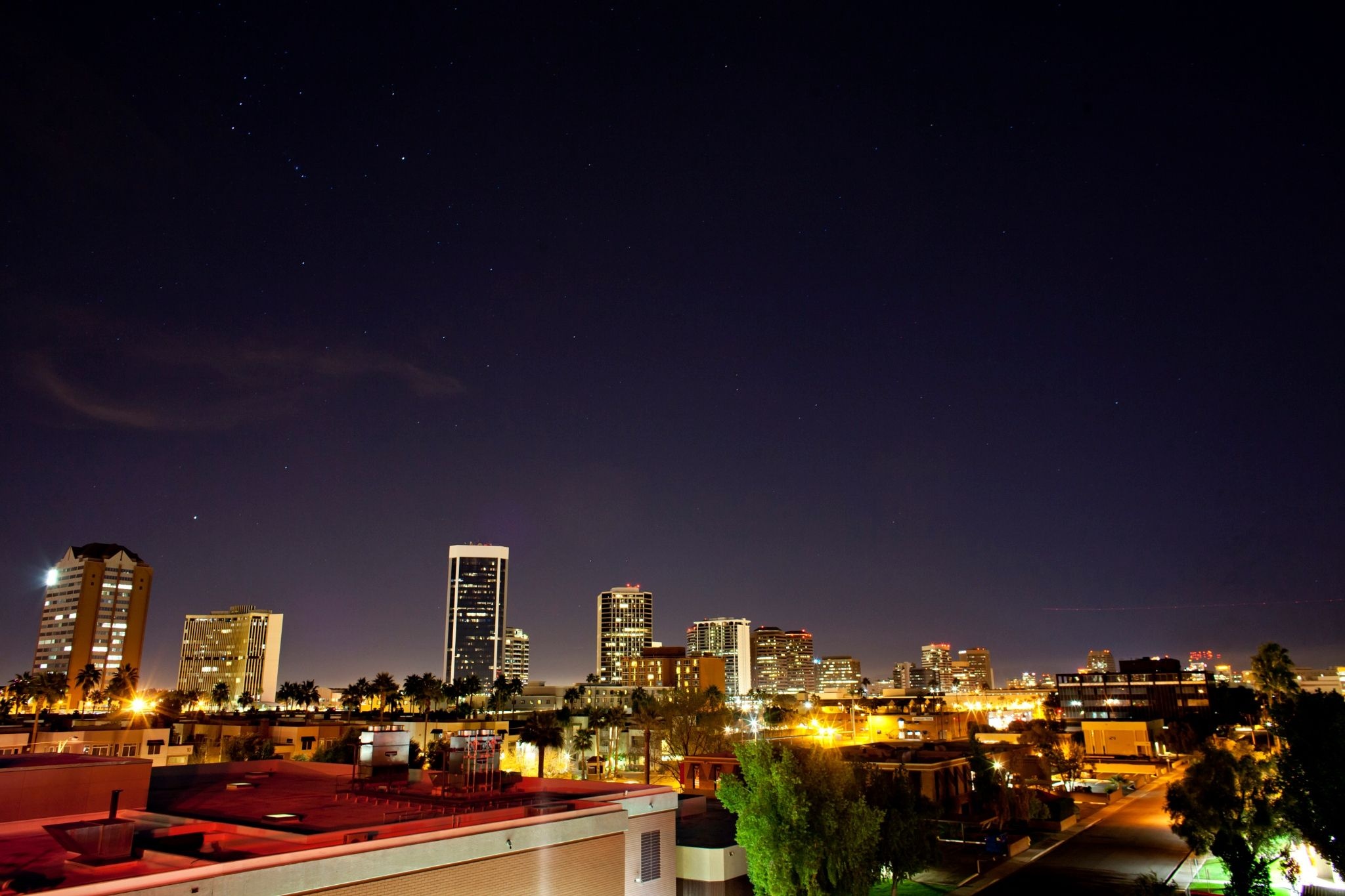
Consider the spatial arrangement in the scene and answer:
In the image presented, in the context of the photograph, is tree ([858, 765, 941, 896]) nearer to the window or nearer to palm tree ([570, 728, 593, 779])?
the window

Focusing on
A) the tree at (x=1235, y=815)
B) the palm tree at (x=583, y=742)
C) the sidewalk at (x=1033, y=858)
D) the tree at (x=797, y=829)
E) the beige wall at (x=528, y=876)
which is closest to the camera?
the beige wall at (x=528, y=876)

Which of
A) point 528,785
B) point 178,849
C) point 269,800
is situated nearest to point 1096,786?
point 528,785

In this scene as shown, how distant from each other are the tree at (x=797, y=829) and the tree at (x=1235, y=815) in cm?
1626

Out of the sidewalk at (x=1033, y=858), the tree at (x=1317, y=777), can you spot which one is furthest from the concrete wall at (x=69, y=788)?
the tree at (x=1317, y=777)

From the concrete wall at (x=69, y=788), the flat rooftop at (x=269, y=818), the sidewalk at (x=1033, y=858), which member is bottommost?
the sidewalk at (x=1033, y=858)

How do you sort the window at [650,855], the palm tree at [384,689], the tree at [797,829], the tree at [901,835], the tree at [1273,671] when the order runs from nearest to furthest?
the window at [650,855]
the tree at [797,829]
the tree at [901,835]
the tree at [1273,671]
the palm tree at [384,689]

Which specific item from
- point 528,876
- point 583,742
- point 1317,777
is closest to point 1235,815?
point 1317,777

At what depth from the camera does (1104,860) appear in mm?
43906

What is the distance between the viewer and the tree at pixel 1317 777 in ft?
106

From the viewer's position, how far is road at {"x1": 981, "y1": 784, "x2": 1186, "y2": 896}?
38.4 meters

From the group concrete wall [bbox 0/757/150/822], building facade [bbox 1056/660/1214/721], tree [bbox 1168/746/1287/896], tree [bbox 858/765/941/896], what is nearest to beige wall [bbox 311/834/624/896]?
tree [bbox 858/765/941/896]

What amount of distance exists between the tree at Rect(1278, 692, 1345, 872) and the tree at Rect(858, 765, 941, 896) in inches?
544

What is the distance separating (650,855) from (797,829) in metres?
4.89

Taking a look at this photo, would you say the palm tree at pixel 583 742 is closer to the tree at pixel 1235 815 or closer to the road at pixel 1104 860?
the road at pixel 1104 860
